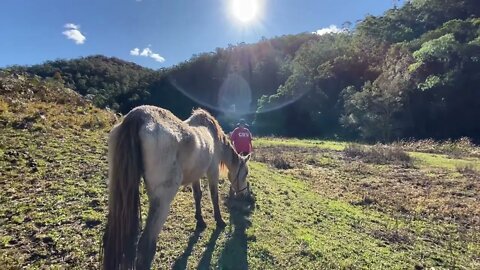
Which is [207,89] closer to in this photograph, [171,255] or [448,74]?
[448,74]

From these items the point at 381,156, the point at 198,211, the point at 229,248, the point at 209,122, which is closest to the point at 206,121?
the point at 209,122

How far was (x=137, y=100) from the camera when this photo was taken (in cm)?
7956

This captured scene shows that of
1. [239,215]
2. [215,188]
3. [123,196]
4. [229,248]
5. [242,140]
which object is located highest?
[242,140]

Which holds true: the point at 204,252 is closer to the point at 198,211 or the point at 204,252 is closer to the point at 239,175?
the point at 198,211

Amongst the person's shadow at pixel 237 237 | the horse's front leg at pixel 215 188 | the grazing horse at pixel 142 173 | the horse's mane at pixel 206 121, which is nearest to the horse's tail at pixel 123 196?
the grazing horse at pixel 142 173

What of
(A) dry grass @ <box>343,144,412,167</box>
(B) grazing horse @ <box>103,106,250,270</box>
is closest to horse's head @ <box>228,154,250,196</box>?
(B) grazing horse @ <box>103,106,250,270</box>

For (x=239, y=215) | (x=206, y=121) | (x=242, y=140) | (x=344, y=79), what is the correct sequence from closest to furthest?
(x=206, y=121)
(x=239, y=215)
(x=242, y=140)
(x=344, y=79)

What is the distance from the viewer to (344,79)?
53.0m

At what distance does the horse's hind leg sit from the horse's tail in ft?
1.05

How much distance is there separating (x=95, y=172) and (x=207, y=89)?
265 ft

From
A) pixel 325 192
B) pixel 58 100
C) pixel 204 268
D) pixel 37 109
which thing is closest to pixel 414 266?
pixel 204 268

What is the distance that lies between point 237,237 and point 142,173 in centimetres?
253

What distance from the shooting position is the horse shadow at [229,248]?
510cm

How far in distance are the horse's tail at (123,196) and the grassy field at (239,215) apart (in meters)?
→ 0.85
